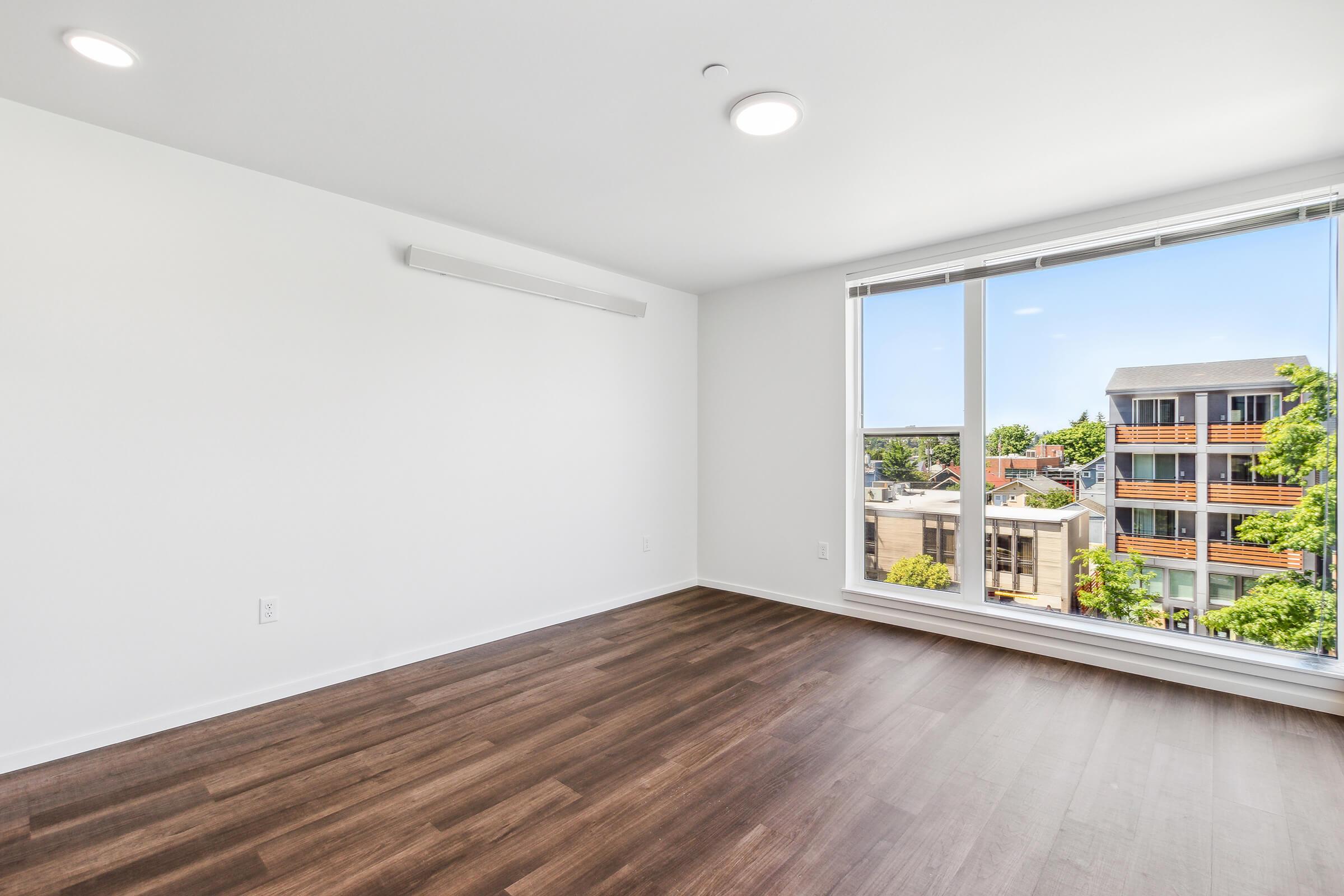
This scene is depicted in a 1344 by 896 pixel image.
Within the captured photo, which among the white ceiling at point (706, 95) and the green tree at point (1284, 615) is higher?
the white ceiling at point (706, 95)

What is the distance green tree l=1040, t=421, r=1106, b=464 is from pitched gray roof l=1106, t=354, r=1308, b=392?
0.23 m

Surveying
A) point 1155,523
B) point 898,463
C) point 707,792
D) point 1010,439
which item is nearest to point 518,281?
point 898,463

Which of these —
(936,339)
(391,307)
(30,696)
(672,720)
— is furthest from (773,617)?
(30,696)

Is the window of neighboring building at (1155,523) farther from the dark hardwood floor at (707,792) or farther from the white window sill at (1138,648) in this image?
the dark hardwood floor at (707,792)

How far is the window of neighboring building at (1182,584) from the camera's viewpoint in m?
3.20

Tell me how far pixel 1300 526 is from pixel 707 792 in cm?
317

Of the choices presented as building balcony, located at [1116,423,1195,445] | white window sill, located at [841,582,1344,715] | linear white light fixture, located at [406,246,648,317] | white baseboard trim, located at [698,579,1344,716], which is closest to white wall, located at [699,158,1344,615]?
white baseboard trim, located at [698,579,1344,716]

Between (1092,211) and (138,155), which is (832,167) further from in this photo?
(138,155)

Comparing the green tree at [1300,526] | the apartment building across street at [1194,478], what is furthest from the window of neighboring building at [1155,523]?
the green tree at [1300,526]

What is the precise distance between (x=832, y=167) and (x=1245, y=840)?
9.56 ft

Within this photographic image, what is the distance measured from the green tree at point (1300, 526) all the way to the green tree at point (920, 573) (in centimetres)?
146

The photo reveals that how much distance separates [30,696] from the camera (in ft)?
7.50

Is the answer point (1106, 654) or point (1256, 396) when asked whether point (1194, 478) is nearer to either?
point (1256, 396)

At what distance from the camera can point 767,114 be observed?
2.31m
